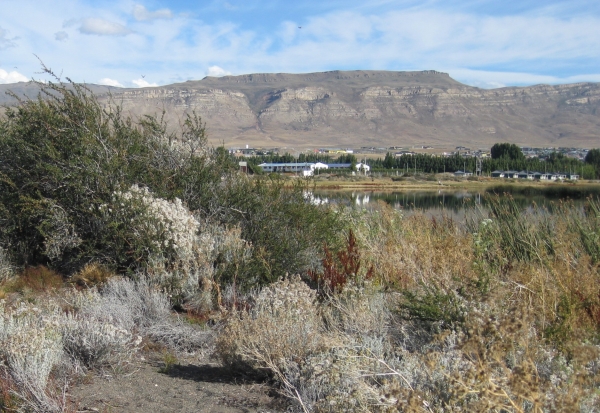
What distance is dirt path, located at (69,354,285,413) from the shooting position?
5.27 m

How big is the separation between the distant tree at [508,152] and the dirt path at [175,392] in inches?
5018

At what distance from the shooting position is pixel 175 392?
18.7 ft

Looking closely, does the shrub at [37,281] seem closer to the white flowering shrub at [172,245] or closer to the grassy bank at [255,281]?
the grassy bank at [255,281]

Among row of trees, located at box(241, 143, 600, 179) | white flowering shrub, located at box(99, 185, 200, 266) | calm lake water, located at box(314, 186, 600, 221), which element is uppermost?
white flowering shrub, located at box(99, 185, 200, 266)

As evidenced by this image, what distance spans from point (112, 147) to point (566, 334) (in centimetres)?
793

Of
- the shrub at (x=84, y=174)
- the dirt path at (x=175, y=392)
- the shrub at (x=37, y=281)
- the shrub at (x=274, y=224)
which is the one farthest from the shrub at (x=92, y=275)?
the dirt path at (x=175, y=392)

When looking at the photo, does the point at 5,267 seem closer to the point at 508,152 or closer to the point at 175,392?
the point at 175,392

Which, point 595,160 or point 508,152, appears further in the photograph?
point 508,152

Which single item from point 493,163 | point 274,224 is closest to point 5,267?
point 274,224

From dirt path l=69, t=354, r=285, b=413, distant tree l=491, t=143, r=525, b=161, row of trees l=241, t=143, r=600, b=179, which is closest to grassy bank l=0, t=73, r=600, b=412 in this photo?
dirt path l=69, t=354, r=285, b=413

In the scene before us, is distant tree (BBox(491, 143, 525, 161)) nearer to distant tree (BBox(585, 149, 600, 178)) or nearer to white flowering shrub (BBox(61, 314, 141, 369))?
distant tree (BBox(585, 149, 600, 178))

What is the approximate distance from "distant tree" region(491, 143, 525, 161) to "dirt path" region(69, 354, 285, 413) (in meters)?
127

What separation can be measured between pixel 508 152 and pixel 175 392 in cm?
13376

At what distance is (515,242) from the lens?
36.2ft
